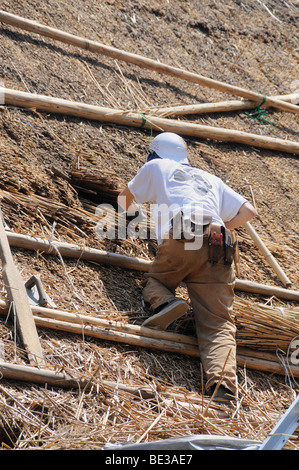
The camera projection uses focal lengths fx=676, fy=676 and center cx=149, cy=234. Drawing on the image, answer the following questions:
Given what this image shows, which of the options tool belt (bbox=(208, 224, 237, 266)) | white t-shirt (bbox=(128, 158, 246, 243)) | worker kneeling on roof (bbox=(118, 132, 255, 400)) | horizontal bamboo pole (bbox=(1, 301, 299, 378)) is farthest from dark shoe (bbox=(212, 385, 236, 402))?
white t-shirt (bbox=(128, 158, 246, 243))

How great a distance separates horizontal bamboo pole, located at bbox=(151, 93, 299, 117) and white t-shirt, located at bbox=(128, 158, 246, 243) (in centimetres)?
158

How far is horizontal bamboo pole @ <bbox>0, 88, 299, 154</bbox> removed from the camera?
15.9ft

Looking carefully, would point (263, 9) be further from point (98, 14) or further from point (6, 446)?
point (6, 446)

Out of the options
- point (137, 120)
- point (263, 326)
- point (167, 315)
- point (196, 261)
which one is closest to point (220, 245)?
point (196, 261)

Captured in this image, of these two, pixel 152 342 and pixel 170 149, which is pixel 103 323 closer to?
pixel 152 342

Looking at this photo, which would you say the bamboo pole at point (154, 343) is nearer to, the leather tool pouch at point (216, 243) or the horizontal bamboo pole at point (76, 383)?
→ the horizontal bamboo pole at point (76, 383)

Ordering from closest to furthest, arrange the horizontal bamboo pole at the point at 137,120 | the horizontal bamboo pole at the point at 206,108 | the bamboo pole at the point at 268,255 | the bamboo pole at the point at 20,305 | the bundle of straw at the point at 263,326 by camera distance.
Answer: the bamboo pole at the point at 20,305, the bundle of straw at the point at 263,326, the bamboo pole at the point at 268,255, the horizontal bamboo pole at the point at 137,120, the horizontal bamboo pole at the point at 206,108

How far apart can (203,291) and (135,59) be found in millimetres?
2812

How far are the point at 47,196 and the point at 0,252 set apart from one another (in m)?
0.83

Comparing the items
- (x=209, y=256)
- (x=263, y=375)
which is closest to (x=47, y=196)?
(x=209, y=256)

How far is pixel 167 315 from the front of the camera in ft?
12.1

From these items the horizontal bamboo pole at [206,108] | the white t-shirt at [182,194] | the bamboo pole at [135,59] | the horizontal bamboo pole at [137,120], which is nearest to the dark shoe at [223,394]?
the white t-shirt at [182,194]

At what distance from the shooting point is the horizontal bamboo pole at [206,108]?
5579mm

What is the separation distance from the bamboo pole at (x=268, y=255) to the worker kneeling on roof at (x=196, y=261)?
76cm
